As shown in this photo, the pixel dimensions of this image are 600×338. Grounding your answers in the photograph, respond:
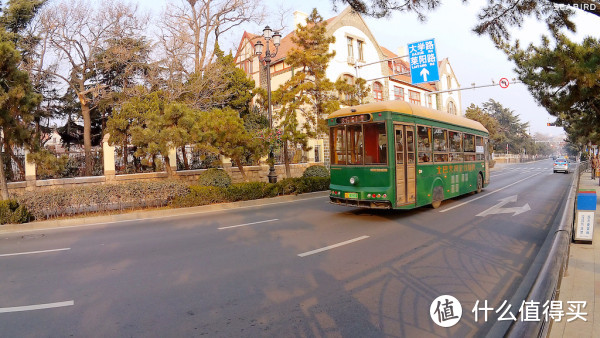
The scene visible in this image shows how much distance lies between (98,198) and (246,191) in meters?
5.55

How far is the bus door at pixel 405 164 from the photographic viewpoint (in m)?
10.0

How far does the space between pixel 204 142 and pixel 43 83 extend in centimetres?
1414

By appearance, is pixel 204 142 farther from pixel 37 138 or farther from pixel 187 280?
pixel 187 280

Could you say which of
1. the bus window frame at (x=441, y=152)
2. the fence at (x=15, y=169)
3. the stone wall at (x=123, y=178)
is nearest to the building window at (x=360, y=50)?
the stone wall at (x=123, y=178)

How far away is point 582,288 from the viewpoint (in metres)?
4.77

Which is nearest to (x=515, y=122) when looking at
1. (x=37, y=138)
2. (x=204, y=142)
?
(x=204, y=142)

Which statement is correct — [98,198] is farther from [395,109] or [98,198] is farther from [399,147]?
[395,109]

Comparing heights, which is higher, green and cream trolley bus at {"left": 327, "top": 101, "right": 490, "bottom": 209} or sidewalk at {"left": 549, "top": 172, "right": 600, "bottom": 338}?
green and cream trolley bus at {"left": 327, "top": 101, "right": 490, "bottom": 209}

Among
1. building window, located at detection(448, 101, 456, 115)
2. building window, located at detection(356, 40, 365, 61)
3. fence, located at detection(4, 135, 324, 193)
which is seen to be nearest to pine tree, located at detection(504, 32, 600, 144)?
fence, located at detection(4, 135, 324, 193)

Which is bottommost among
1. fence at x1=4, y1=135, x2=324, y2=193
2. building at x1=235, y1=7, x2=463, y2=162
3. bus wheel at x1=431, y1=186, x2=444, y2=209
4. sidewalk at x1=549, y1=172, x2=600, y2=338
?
sidewalk at x1=549, y1=172, x2=600, y2=338

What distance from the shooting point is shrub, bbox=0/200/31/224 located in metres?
11.1

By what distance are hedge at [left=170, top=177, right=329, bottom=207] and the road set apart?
3.66 meters

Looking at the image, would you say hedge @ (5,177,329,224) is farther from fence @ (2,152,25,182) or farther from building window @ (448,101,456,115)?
building window @ (448,101,456,115)

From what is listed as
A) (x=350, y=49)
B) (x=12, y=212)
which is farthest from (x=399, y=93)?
(x=12, y=212)
